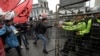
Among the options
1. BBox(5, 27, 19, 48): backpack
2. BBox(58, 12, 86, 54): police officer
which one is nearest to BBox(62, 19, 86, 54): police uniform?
BBox(58, 12, 86, 54): police officer

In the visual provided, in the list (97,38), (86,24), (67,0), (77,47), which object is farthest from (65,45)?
(67,0)

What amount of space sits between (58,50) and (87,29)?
1244mm

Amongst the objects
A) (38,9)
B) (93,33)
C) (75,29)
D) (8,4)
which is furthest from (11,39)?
(38,9)

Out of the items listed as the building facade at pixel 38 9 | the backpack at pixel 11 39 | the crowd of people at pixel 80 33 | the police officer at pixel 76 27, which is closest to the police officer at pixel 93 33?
the crowd of people at pixel 80 33

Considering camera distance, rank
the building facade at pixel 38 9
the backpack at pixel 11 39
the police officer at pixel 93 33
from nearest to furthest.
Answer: the police officer at pixel 93 33 < the backpack at pixel 11 39 < the building facade at pixel 38 9

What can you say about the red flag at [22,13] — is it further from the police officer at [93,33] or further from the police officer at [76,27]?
the police officer at [93,33]

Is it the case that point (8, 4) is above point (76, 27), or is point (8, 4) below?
above

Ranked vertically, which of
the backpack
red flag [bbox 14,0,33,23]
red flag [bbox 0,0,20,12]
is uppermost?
red flag [bbox 0,0,20,12]

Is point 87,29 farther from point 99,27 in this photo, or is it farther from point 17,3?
point 17,3

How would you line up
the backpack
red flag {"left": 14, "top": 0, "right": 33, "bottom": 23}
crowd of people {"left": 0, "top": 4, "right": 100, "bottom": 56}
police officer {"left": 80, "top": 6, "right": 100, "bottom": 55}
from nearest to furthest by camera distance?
police officer {"left": 80, "top": 6, "right": 100, "bottom": 55}, crowd of people {"left": 0, "top": 4, "right": 100, "bottom": 56}, the backpack, red flag {"left": 14, "top": 0, "right": 33, "bottom": 23}

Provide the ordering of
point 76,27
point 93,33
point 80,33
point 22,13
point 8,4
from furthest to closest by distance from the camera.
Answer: point 22,13 < point 8,4 < point 76,27 < point 80,33 < point 93,33

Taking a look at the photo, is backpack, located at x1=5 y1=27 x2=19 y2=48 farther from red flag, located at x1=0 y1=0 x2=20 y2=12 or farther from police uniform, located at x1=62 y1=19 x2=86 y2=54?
police uniform, located at x1=62 y1=19 x2=86 y2=54

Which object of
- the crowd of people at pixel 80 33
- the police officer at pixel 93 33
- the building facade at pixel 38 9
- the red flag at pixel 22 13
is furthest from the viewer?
the building facade at pixel 38 9

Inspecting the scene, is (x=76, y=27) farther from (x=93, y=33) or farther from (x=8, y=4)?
(x=8, y=4)
